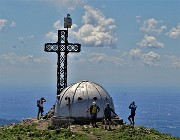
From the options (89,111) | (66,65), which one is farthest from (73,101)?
(66,65)

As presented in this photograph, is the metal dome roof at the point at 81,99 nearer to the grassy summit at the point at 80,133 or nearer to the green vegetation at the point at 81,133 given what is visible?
the grassy summit at the point at 80,133

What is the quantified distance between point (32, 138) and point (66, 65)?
742 inches

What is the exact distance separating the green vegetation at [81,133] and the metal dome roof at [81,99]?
2.82 m

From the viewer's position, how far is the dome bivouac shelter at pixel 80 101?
4072 cm

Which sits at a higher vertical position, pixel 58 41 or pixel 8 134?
pixel 58 41

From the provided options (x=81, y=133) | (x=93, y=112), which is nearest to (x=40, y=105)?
(x=93, y=112)

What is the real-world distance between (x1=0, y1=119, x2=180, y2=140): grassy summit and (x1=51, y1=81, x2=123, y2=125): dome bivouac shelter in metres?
2.40

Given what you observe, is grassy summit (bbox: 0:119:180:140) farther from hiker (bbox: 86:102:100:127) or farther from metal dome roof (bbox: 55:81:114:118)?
metal dome roof (bbox: 55:81:114:118)

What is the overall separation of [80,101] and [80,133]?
6535 mm

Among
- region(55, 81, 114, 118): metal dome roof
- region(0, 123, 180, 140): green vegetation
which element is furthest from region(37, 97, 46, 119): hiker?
region(0, 123, 180, 140): green vegetation

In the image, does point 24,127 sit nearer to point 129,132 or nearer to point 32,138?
point 32,138

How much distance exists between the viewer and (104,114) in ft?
128

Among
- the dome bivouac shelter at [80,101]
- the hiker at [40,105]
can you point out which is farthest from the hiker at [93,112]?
the hiker at [40,105]

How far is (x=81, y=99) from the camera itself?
134 ft
